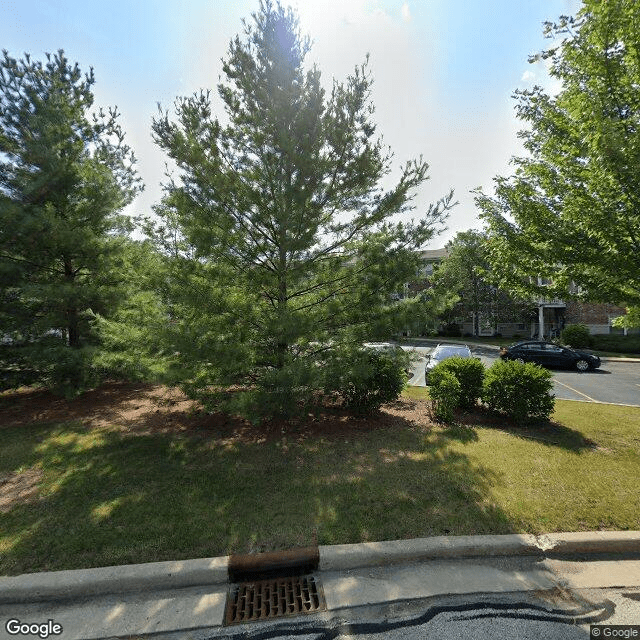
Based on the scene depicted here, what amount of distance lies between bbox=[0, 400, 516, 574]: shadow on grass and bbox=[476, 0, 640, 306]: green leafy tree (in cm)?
365

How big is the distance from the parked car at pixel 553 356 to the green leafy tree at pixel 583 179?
1132cm

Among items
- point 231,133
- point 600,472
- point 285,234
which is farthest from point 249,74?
point 600,472

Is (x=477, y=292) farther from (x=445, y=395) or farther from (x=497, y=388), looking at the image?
(x=445, y=395)

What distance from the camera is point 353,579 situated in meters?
2.98

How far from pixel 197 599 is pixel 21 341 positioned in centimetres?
943

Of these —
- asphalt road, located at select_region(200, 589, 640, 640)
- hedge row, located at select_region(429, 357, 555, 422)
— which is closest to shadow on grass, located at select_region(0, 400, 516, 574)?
asphalt road, located at select_region(200, 589, 640, 640)

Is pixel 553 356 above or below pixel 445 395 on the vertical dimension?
above

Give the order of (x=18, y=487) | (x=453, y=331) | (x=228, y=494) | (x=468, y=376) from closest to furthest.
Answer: (x=228, y=494), (x=18, y=487), (x=468, y=376), (x=453, y=331)

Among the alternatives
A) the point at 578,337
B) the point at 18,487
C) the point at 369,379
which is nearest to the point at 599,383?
the point at 369,379

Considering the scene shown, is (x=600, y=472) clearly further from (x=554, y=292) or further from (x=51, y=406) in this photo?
(x=51, y=406)

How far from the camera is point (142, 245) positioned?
948 cm

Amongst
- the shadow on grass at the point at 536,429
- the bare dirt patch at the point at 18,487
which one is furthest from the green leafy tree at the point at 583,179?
the bare dirt patch at the point at 18,487

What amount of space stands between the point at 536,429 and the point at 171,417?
7656mm

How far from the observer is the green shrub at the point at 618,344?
23047mm
